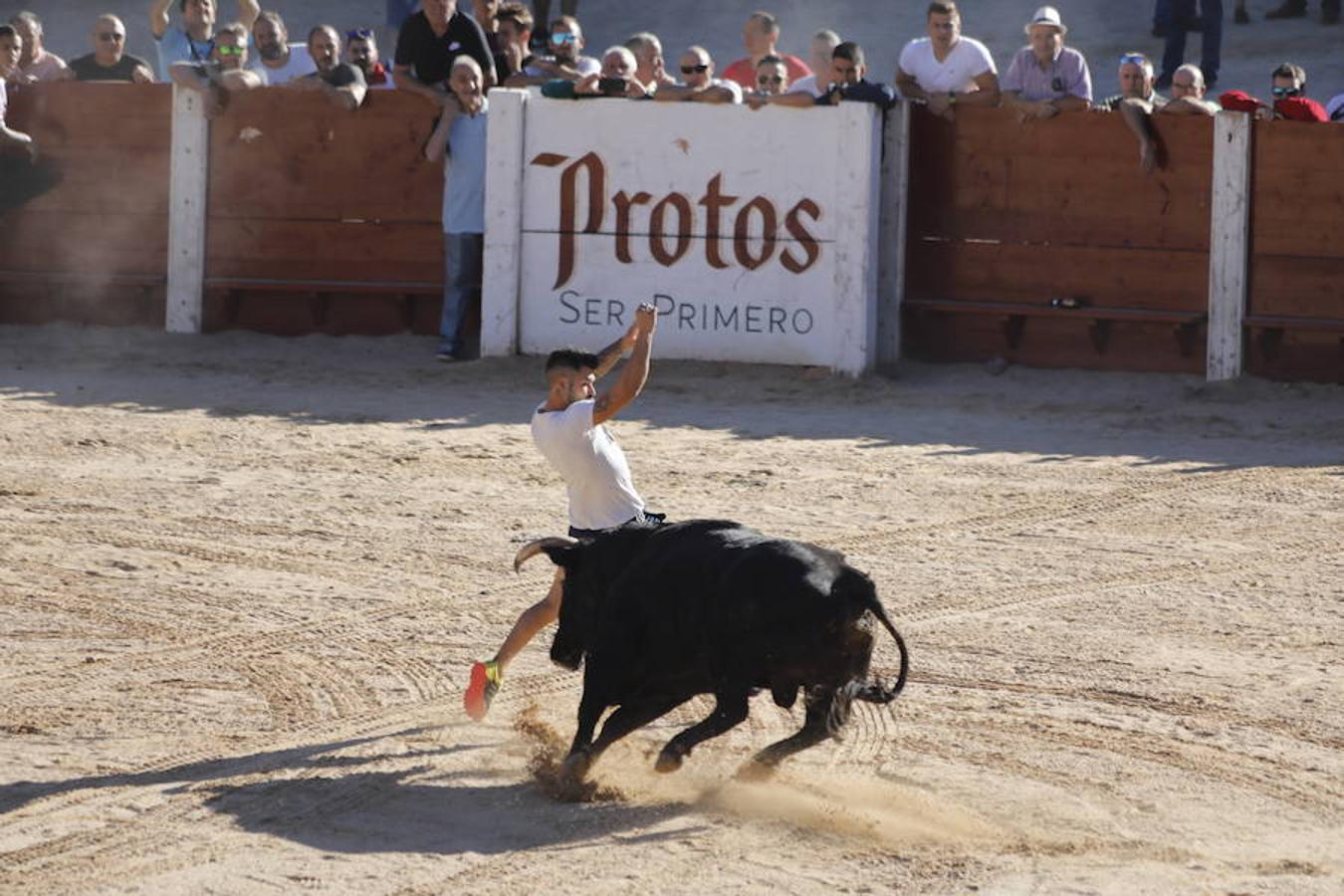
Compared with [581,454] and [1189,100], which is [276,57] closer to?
[1189,100]

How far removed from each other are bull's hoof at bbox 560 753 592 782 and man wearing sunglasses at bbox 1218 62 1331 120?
27.9 ft

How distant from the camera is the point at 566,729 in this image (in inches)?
265

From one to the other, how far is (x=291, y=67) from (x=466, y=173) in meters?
1.88

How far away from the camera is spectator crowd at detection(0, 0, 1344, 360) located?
13.7 m

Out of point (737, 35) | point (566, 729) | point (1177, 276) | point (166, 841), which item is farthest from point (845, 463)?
point (737, 35)

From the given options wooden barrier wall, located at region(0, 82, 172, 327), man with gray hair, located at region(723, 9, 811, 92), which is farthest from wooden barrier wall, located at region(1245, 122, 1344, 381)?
wooden barrier wall, located at region(0, 82, 172, 327)

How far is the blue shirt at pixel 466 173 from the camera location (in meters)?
14.4

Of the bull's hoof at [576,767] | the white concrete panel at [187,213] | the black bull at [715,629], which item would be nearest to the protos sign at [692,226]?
the white concrete panel at [187,213]

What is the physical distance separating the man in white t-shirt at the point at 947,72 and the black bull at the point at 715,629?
26.7ft

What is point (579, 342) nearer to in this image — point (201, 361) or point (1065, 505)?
point (201, 361)

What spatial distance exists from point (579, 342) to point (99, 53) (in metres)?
4.13

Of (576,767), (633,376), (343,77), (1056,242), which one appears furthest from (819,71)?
(576,767)

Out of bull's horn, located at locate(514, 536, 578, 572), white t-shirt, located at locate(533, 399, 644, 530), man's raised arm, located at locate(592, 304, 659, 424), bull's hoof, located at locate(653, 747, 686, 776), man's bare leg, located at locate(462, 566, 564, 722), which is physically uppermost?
man's raised arm, located at locate(592, 304, 659, 424)

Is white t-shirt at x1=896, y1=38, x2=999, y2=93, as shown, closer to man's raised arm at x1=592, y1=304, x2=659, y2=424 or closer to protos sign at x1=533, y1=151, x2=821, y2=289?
protos sign at x1=533, y1=151, x2=821, y2=289
